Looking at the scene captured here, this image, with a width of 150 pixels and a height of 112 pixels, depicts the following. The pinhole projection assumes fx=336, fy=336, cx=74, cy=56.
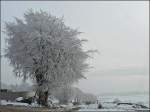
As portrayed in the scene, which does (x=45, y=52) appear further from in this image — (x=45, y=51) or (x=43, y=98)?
(x=43, y=98)

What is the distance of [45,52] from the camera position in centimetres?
4428

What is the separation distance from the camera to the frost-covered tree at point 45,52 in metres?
44.4

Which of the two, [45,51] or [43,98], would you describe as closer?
[45,51]

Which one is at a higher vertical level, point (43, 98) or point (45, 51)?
point (45, 51)

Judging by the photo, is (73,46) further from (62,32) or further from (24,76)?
(24,76)

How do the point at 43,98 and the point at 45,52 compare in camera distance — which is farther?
the point at 43,98

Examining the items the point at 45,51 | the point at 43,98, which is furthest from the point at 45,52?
the point at 43,98

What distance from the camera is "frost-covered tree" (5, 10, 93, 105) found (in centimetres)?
4438

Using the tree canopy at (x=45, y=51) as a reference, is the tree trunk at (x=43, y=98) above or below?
below

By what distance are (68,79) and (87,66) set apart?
3.80 m

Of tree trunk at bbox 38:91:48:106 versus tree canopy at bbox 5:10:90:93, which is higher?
tree canopy at bbox 5:10:90:93

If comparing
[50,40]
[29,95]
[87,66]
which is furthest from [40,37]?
[29,95]

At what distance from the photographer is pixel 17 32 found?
4719cm

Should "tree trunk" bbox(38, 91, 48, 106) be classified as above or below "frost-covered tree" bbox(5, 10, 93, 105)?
below
